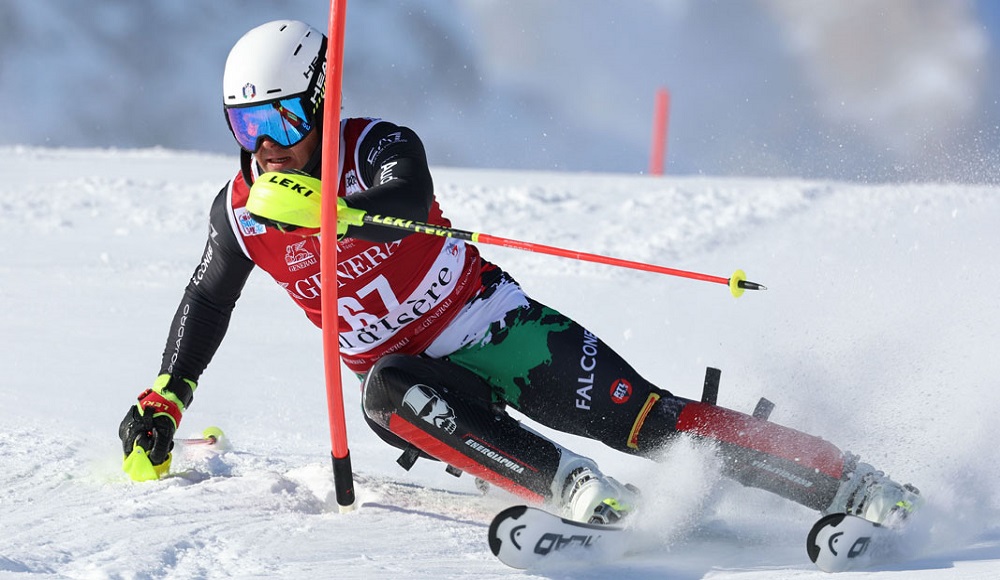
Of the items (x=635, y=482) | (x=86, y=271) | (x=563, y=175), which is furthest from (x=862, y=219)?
(x=635, y=482)

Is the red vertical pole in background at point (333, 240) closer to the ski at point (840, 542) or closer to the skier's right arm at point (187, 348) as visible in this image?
the skier's right arm at point (187, 348)

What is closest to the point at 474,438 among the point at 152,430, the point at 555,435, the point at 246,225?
the point at 246,225

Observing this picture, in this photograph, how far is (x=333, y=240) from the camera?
2.72m

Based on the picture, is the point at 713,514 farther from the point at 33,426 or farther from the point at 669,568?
the point at 33,426

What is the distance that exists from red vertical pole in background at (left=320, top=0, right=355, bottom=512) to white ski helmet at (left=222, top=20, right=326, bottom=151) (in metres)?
0.26

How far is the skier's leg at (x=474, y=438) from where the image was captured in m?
2.95

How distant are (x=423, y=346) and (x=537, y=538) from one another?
0.93 m

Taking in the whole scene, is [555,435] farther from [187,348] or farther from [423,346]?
[187,348]

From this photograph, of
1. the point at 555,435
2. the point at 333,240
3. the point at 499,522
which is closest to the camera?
the point at 499,522

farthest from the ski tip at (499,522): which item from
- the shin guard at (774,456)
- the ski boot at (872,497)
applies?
the ski boot at (872,497)

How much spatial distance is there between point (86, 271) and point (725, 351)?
460 cm

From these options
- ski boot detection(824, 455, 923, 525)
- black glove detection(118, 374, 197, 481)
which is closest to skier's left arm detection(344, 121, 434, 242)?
black glove detection(118, 374, 197, 481)

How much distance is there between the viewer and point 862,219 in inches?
384

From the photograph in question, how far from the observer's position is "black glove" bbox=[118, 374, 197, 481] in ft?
10.7
